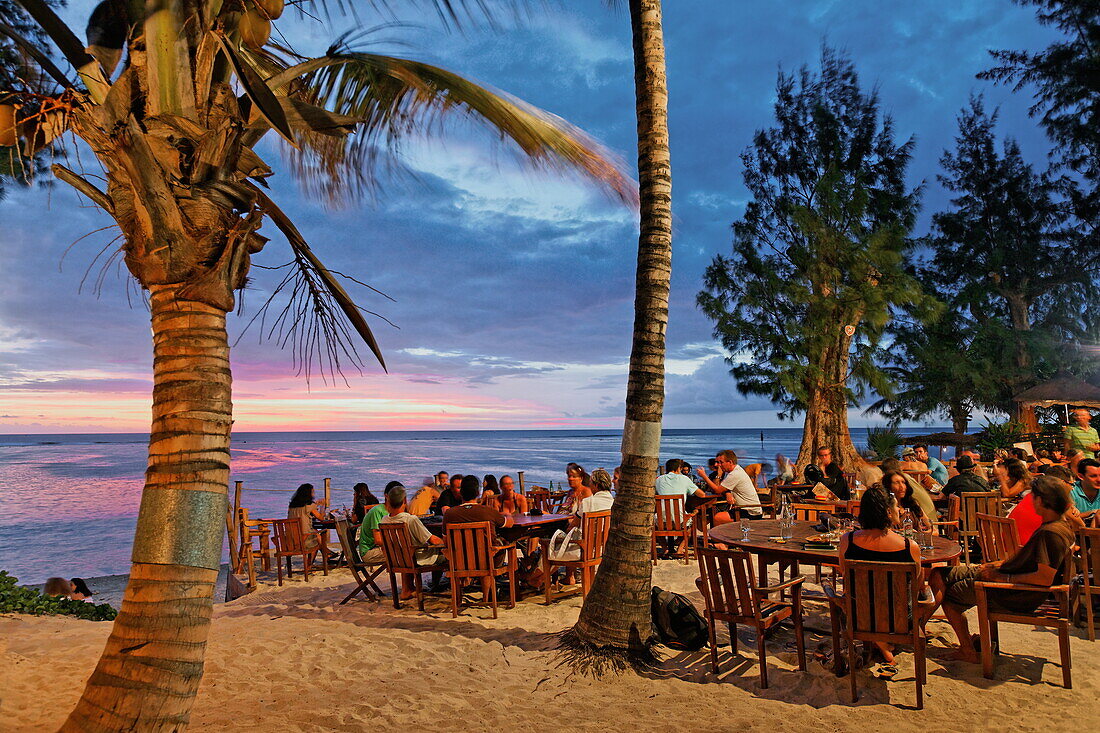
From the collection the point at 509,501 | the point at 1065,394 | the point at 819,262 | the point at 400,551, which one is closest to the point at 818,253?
the point at 819,262

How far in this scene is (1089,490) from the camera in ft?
23.0

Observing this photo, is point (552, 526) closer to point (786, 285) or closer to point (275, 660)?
Answer: point (275, 660)

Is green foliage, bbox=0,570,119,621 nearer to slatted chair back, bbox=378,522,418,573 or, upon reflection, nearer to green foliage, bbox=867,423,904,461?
slatted chair back, bbox=378,522,418,573

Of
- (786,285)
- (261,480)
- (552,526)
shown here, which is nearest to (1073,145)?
(786,285)

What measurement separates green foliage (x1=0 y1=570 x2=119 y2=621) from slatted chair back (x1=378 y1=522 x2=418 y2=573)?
296 centimetres

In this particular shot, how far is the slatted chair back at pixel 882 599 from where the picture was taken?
438cm

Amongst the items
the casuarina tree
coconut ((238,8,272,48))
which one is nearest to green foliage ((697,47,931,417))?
the casuarina tree

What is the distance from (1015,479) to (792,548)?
4.72 meters

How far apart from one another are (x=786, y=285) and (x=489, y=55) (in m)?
17.1

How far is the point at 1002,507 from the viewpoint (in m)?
8.27

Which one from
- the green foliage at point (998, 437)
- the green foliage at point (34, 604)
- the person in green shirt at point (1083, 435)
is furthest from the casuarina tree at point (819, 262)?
the green foliage at point (34, 604)

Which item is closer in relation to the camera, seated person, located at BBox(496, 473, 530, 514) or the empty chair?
the empty chair

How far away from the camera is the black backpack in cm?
550

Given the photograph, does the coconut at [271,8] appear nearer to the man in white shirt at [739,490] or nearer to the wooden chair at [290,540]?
the wooden chair at [290,540]
